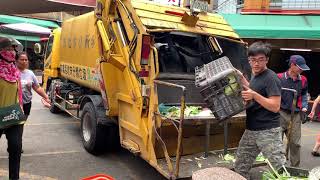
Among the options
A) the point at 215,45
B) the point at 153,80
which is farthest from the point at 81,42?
the point at 153,80

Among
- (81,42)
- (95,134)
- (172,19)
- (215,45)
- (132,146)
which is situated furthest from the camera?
(81,42)

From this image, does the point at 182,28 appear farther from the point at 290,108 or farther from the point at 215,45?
the point at 290,108

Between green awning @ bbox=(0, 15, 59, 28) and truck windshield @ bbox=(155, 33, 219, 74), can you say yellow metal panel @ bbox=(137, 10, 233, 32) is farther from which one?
green awning @ bbox=(0, 15, 59, 28)

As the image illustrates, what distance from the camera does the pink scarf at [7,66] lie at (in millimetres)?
4637

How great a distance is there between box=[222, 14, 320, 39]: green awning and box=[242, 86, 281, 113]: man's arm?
8.67 meters

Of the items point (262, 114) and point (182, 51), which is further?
point (182, 51)

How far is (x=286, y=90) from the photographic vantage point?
585cm

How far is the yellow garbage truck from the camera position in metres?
4.96

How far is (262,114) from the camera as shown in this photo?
4059 mm

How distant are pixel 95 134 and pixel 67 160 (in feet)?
2.06

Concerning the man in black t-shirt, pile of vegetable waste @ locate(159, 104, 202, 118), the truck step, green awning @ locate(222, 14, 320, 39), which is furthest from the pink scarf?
green awning @ locate(222, 14, 320, 39)

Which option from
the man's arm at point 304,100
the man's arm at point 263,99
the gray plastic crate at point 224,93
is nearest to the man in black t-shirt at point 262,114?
the man's arm at point 263,99

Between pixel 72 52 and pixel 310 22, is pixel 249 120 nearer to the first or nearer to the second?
pixel 72 52

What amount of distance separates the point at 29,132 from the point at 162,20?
4.29 meters
